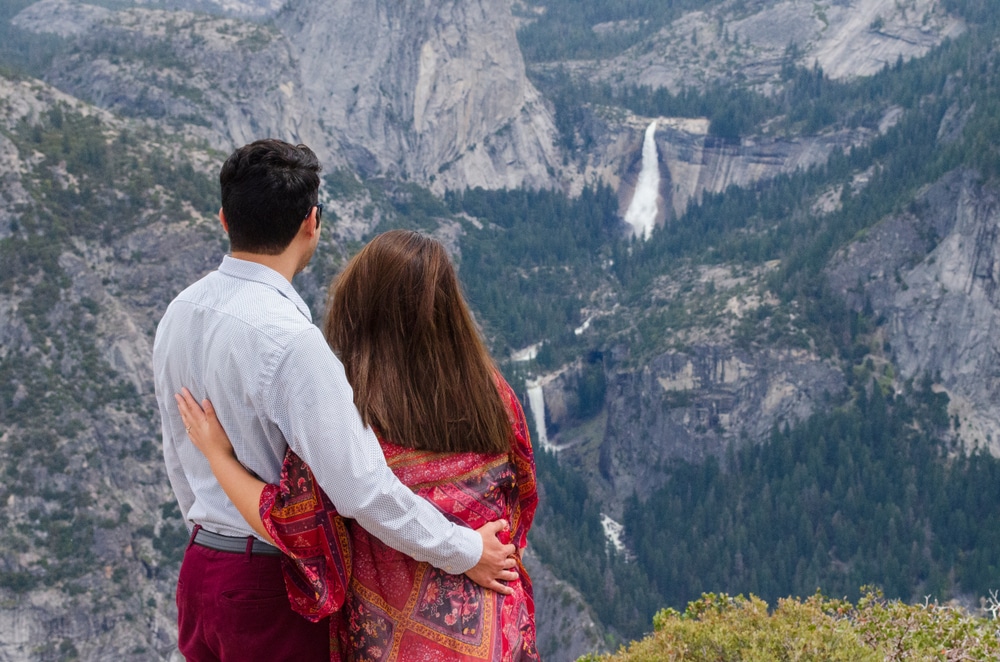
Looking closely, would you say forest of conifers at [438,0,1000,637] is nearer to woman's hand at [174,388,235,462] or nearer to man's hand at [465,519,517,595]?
man's hand at [465,519,517,595]

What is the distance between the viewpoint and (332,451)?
770 centimetres

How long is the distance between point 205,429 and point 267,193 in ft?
5.27

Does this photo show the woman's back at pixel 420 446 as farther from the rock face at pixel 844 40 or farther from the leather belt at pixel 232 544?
the rock face at pixel 844 40

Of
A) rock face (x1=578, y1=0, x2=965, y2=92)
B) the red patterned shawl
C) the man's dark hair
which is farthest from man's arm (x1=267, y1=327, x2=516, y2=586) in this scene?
rock face (x1=578, y1=0, x2=965, y2=92)

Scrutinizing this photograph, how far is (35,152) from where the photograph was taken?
97.4 m

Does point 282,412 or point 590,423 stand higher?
point 282,412

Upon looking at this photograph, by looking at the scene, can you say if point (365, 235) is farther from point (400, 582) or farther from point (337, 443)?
point (337, 443)

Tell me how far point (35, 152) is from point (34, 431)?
26.9m

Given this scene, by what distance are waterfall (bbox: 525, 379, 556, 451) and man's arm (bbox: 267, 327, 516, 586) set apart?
135m

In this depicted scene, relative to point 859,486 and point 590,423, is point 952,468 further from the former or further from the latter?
point 590,423

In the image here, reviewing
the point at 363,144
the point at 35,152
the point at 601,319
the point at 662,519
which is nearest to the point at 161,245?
the point at 35,152

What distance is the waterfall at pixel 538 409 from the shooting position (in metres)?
144

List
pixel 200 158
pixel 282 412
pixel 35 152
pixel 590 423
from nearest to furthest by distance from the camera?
1. pixel 282 412
2. pixel 35 152
3. pixel 200 158
4. pixel 590 423

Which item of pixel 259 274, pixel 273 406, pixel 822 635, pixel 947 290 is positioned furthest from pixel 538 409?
pixel 273 406
